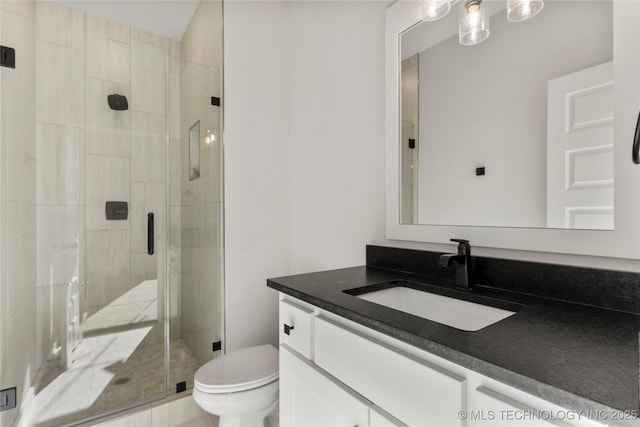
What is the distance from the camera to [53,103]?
1766mm

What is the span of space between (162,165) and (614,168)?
2.13m

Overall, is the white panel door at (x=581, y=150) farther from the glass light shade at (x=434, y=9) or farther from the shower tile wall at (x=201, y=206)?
the shower tile wall at (x=201, y=206)

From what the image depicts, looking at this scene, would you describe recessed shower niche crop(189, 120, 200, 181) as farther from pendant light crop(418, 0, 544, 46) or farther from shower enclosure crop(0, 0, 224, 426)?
pendant light crop(418, 0, 544, 46)

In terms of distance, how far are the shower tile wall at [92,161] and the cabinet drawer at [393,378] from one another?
60.0 inches

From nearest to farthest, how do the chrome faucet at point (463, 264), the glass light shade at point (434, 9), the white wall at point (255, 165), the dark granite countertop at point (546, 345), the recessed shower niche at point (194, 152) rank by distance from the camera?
the dark granite countertop at point (546, 345) < the chrome faucet at point (463, 264) < the glass light shade at point (434, 9) < the white wall at point (255, 165) < the recessed shower niche at point (194, 152)

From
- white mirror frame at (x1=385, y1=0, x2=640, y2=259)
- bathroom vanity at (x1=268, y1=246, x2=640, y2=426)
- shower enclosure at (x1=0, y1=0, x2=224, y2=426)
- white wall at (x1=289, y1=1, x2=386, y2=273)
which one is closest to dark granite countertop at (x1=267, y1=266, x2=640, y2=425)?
bathroom vanity at (x1=268, y1=246, x2=640, y2=426)

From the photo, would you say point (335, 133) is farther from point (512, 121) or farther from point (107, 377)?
point (107, 377)

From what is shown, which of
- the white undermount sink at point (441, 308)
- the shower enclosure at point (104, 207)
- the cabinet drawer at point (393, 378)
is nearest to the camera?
the cabinet drawer at point (393, 378)

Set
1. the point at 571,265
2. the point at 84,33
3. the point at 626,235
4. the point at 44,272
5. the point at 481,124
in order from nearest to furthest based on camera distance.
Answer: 1. the point at 626,235
2. the point at 571,265
3. the point at 481,124
4. the point at 44,272
5. the point at 84,33

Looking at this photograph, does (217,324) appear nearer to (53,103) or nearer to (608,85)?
(53,103)

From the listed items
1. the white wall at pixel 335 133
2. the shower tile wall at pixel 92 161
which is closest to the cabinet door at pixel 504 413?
the white wall at pixel 335 133

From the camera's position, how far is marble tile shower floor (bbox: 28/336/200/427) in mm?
1665

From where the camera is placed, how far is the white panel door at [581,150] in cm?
91

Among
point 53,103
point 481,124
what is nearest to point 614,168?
point 481,124
